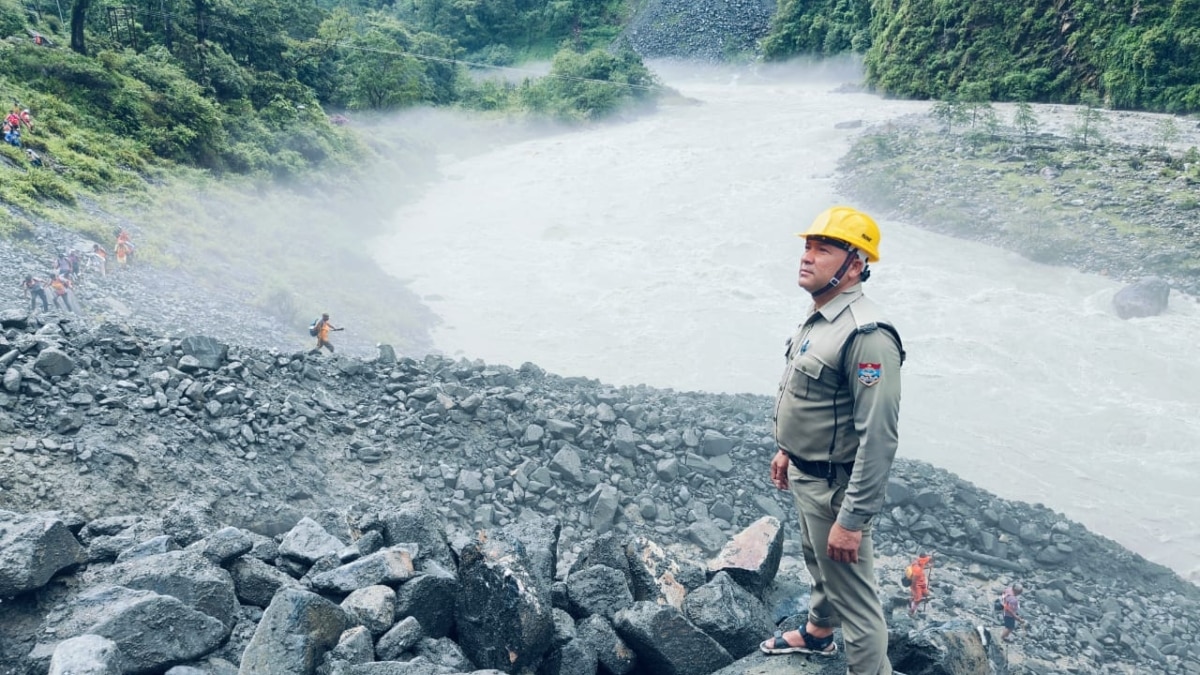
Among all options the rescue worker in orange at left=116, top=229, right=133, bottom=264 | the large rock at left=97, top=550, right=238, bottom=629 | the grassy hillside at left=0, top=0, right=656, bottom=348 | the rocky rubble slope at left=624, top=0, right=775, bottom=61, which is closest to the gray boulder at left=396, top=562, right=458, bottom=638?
the large rock at left=97, top=550, right=238, bottom=629

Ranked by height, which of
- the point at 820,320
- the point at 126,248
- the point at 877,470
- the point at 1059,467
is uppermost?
the point at 820,320

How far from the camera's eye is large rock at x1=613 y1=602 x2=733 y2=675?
392 centimetres

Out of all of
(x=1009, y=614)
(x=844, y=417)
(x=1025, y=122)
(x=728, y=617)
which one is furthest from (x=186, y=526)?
(x=1025, y=122)

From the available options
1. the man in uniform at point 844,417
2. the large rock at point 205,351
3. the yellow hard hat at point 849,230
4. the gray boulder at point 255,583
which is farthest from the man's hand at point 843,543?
the large rock at point 205,351

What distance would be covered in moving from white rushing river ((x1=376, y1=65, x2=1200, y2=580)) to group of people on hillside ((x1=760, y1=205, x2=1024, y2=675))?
5913mm

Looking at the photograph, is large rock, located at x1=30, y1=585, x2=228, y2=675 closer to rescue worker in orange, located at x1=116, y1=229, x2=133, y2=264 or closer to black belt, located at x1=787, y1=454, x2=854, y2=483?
black belt, located at x1=787, y1=454, x2=854, y2=483

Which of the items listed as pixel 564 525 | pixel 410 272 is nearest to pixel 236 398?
pixel 564 525

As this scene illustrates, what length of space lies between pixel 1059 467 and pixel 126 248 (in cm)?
1659

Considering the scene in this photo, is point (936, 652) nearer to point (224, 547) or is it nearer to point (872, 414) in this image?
point (872, 414)

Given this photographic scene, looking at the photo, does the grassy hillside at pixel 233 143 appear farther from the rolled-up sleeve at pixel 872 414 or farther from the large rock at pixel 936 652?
the rolled-up sleeve at pixel 872 414

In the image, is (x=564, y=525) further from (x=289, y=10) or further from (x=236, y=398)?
(x=289, y=10)

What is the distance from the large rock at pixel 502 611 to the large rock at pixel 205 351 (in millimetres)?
5358

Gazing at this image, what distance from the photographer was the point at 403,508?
5020 millimetres

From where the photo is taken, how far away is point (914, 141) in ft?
96.3
